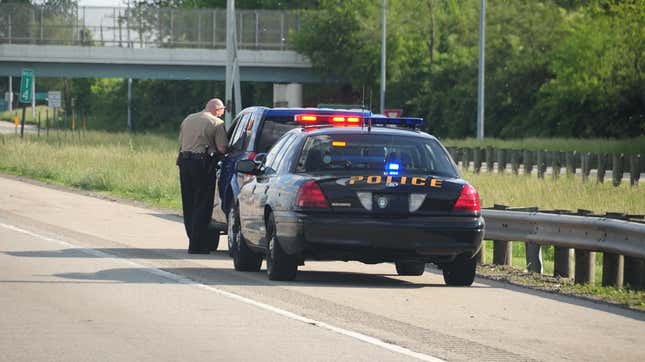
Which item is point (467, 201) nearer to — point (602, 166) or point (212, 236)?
point (212, 236)

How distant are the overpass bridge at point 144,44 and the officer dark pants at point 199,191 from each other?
66021mm

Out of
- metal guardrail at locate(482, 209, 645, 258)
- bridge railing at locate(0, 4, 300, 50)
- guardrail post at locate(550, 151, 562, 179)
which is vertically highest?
bridge railing at locate(0, 4, 300, 50)

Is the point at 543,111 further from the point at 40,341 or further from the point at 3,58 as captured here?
the point at 40,341

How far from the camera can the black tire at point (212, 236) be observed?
19469 millimetres

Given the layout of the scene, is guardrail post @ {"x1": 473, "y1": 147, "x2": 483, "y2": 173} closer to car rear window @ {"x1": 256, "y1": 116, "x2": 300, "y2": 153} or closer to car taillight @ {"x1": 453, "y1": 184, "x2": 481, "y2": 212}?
car rear window @ {"x1": 256, "y1": 116, "x2": 300, "y2": 153}

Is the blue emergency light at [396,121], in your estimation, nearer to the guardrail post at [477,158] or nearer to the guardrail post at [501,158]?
the guardrail post at [501,158]

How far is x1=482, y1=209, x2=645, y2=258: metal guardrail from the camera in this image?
14961 millimetres

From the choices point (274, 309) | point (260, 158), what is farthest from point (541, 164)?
point (274, 309)

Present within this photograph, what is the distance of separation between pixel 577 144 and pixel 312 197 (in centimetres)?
5121

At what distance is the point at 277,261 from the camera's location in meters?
15.4

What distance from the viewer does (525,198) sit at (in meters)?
31.3

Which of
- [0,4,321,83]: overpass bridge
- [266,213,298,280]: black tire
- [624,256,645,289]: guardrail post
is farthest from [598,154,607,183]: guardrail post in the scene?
[0,4,321,83]: overpass bridge

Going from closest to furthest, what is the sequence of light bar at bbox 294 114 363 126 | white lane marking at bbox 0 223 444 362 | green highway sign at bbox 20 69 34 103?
white lane marking at bbox 0 223 444 362 → light bar at bbox 294 114 363 126 → green highway sign at bbox 20 69 34 103

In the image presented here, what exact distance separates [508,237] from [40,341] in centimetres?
787
